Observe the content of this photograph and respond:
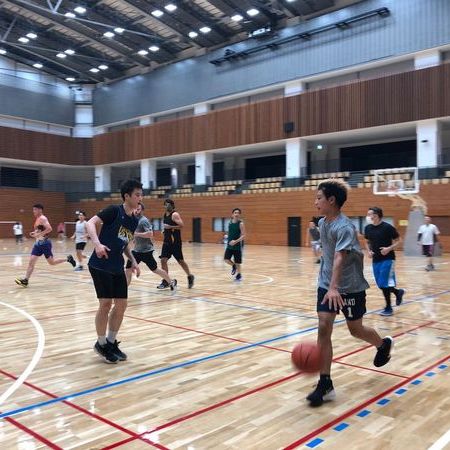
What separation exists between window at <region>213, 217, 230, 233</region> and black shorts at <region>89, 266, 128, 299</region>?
86.8 ft

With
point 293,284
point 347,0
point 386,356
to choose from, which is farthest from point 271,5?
point 386,356

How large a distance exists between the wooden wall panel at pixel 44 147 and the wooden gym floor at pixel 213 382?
31.2 meters

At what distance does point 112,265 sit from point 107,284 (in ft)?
0.62

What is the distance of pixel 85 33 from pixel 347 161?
738 inches

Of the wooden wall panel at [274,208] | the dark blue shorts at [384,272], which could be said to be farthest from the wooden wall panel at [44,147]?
the dark blue shorts at [384,272]

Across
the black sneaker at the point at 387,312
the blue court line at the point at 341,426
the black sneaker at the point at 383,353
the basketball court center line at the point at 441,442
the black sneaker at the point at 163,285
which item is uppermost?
the black sneaker at the point at 383,353

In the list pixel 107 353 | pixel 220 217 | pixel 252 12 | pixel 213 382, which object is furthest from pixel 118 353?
pixel 220 217

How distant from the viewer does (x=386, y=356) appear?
427cm

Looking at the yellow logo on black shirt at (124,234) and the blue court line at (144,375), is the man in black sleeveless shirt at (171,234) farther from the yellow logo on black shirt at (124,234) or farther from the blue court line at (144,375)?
the yellow logo on black shirt at (124,234)

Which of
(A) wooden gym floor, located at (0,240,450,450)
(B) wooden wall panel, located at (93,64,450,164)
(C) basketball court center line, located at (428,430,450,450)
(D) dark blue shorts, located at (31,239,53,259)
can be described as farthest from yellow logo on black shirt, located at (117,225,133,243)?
(B) wooden wall panel, located at (93,64,450,164)

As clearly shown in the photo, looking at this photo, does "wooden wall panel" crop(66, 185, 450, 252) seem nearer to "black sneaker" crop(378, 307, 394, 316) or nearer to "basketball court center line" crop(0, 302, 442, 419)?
"black sneaker" crop(378, 307, 394, 316)

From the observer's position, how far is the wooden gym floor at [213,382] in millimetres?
3162

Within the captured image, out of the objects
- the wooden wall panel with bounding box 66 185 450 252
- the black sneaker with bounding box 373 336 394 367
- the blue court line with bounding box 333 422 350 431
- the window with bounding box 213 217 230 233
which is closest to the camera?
the blue court line with bounding box 333 422 350 431

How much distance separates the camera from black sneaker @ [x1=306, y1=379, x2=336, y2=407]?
370 centimetres
